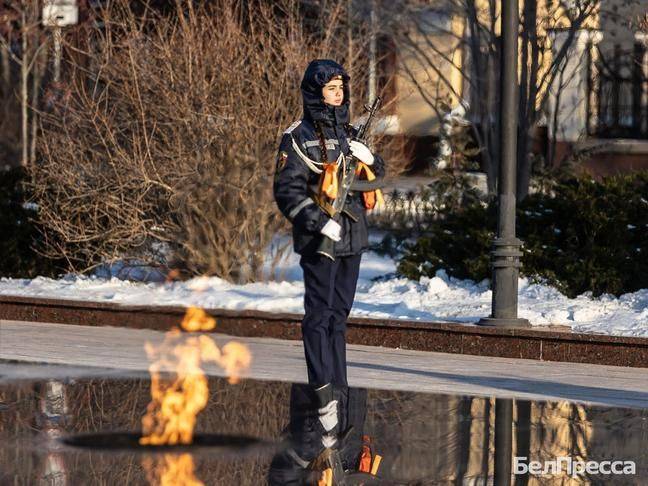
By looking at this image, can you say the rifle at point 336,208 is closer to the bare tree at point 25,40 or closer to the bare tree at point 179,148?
the bare tree at point 179,148

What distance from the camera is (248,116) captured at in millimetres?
14500

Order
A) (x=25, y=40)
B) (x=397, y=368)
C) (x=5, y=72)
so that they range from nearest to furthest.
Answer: (x=397, y=368)
(x=25, y=40)
(x=5, y=72)

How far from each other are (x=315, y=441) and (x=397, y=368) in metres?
2.86

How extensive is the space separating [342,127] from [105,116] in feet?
18.4

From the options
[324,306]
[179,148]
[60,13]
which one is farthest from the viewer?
[60,13]

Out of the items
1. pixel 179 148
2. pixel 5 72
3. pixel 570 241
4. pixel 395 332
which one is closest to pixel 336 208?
pixel 395 332

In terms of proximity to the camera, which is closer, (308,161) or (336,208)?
(336,208)

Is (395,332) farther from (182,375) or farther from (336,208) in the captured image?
(336,208)

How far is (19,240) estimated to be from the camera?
16.1m

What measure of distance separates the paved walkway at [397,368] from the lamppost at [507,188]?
65cm

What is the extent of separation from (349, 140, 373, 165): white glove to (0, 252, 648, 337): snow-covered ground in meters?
3.39

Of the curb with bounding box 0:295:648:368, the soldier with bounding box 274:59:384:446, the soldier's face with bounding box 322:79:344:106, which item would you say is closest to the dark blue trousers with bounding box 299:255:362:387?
the soldier with bounding box 274:59:384:446

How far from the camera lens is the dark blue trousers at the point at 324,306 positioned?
922 centimetres

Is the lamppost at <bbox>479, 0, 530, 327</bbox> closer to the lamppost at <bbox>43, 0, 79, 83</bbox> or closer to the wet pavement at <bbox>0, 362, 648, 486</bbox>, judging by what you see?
the wet pavement at <bbox>0, 362, 648, 486</bbox>
